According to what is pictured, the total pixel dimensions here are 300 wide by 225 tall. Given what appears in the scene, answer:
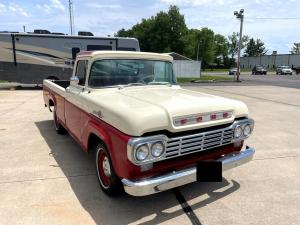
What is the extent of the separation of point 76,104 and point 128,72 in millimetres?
984

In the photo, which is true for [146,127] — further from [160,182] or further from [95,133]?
[95,133]

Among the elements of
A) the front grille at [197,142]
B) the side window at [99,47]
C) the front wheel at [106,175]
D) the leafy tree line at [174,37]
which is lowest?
the front wheel at [106,175]

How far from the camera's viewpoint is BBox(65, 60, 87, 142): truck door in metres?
5.02

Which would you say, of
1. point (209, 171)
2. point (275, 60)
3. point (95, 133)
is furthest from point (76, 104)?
point (275, 60)

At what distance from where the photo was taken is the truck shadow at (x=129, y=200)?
3.71 metres

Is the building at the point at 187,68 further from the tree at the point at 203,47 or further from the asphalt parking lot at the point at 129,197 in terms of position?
the tree at the point at 203,47

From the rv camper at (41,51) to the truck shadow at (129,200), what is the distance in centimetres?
1309

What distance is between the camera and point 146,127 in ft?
11.0

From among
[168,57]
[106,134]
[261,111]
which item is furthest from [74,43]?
[106,134]

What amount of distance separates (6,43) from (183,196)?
1563 cm

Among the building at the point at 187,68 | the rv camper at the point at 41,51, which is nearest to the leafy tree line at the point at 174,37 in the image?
the building at the point at 187,68

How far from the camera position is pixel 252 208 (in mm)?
3895

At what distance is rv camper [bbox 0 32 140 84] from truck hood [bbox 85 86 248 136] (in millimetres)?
13277

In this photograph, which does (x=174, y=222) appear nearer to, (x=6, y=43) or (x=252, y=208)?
(x=252, y=208)
